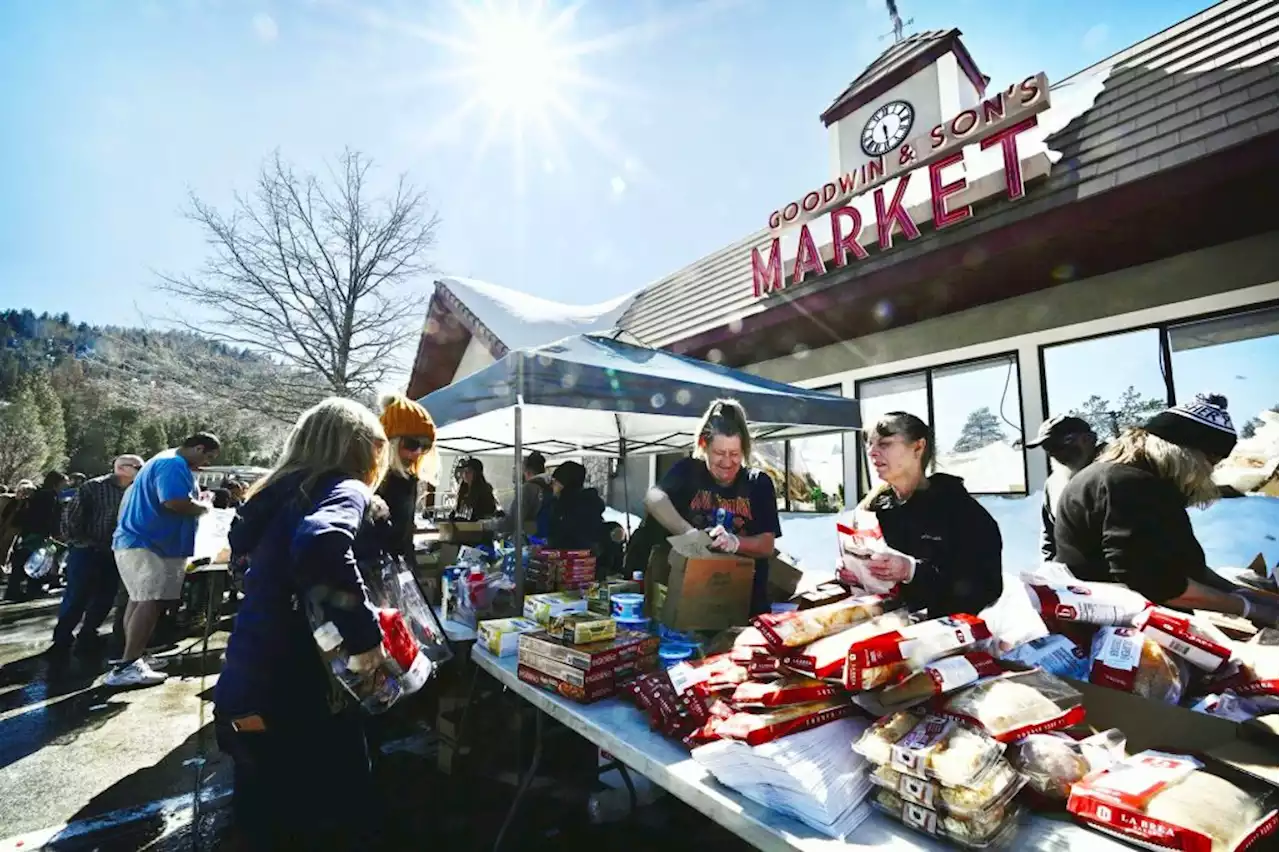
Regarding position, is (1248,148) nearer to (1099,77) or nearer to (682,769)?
(1099,77)

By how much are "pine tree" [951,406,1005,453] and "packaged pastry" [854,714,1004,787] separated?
224 inches

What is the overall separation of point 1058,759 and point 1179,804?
20cm

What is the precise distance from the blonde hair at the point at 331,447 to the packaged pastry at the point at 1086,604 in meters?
2.34

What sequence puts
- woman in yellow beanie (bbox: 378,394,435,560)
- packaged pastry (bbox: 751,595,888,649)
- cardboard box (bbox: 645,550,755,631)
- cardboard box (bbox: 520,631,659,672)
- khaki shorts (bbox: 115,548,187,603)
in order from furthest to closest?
khaki shorts (bbox: 115,548,187,603), woman in yellow beanie (bbox: 378,394,435,560), cardboard box (bbox: 645,550,755,631), cardboard box (bbox: 520,631,659,672), packaged pastry (bbox: 751,595,888,649)

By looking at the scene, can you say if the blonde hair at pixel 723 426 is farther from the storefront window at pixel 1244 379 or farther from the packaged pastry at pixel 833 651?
the storefront window at pixel 1244 379

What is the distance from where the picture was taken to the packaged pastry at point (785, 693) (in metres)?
1.47

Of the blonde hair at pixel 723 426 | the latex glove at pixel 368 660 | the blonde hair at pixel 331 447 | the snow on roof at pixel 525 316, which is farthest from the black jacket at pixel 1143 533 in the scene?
the snow on roof at pixel 525 316

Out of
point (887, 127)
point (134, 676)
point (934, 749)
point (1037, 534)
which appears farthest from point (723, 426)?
point (887, 127)

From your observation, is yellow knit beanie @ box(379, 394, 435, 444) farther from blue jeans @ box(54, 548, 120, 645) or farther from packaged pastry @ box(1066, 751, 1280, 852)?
blue jeans @ box(54, 548, 120, 645)

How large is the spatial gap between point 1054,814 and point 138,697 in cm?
621

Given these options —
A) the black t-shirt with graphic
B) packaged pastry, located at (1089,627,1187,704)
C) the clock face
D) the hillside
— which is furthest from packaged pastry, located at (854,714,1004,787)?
the hillside

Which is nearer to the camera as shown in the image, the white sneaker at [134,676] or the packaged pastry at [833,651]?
the packaged pastry at [833,651]

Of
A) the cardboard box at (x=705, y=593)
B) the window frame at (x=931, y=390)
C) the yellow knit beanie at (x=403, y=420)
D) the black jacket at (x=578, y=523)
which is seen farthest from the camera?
the window frame at (x=931, y=390)

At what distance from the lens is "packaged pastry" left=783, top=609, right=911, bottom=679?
145 cm
